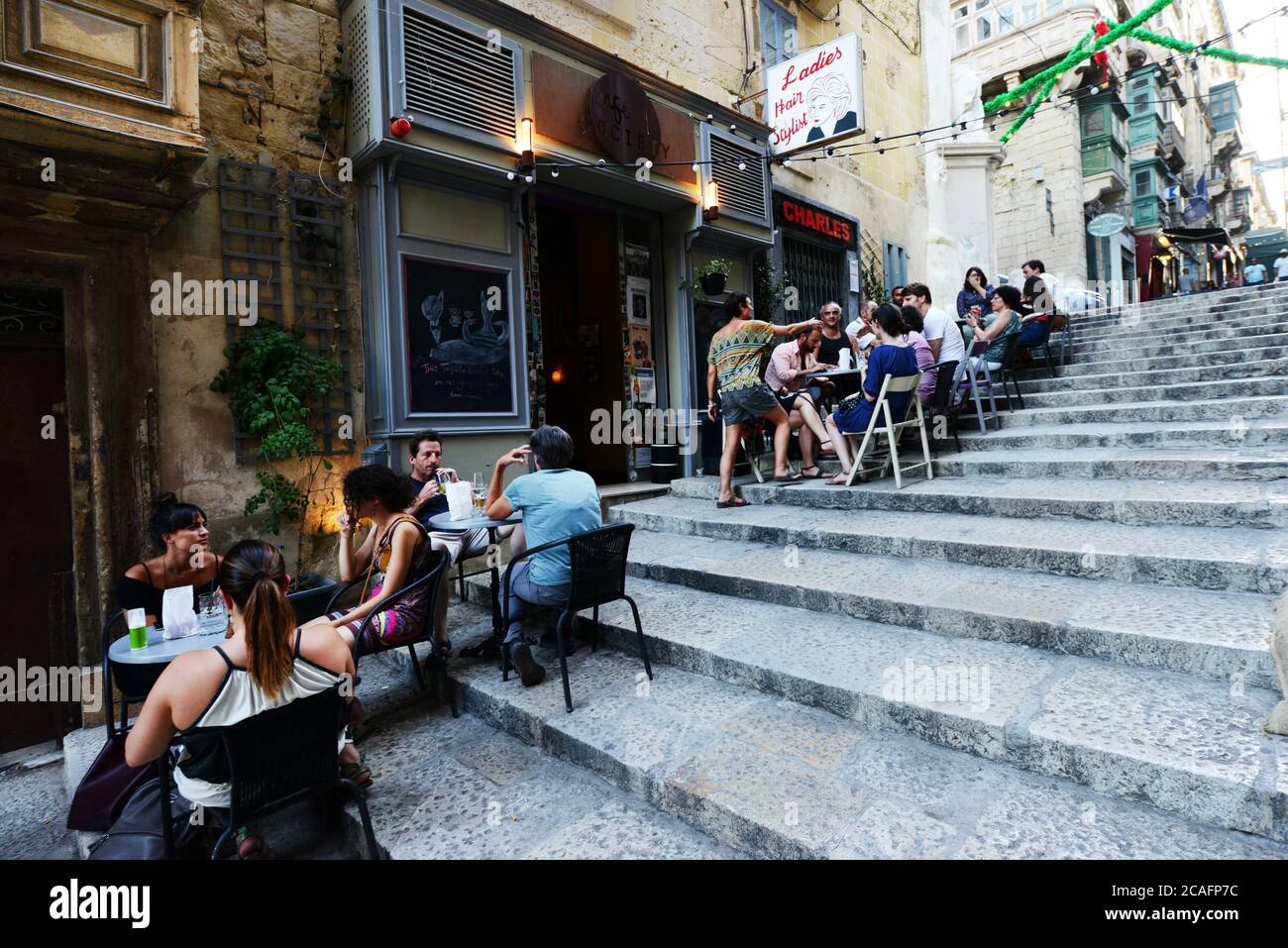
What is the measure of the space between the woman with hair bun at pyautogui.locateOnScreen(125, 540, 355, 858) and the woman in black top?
1412mm

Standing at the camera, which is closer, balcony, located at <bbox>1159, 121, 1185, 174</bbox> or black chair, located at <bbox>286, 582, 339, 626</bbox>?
black chair, located at <bbox>286, 582, 339, 626</bbox>

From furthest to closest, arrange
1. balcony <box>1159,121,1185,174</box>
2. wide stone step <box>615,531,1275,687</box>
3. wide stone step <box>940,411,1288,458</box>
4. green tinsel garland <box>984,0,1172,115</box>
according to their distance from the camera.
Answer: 1. balcony <box>1159,121,1185,174</box>
2. green tinsel garland <box>984,0,1172,115</box>
3. wide stone step <box>940,411,1288,458</box>
4. wide stone step <box>615,531,1275,687</box>

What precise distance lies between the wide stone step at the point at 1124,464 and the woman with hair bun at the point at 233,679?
17.3ft

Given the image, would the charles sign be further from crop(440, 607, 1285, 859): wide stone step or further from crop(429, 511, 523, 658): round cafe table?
crop(440, 607, 1285, 859): wide stone step

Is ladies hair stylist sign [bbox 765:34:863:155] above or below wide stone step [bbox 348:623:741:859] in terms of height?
above

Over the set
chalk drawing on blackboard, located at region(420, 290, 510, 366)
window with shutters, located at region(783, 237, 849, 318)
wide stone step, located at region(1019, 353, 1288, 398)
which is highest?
window with shutters, located at region(783, 237, 849, 318)

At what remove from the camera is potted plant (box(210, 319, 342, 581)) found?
191 inches

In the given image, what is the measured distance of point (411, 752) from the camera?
3199mm

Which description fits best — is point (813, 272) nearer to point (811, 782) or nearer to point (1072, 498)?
point (1072, 498)

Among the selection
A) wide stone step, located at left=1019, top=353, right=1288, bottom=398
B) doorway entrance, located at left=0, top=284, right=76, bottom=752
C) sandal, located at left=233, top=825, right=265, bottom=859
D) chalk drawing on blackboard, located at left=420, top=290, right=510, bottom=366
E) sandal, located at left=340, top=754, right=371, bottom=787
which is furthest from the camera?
wide stone step, located at left=1019, top=353, right=1288, bottom=398

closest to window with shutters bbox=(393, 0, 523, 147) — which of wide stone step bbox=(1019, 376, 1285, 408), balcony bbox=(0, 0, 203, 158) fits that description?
balcony bbox=(0, 0, 203, 158)

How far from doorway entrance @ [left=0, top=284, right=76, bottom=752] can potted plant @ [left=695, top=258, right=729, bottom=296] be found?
614 centimetres

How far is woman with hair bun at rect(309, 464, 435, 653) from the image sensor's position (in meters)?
3.32
